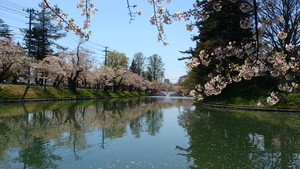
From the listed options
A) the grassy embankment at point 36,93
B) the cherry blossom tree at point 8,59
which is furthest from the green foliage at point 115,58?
the cherry blossom tree at point 8,59

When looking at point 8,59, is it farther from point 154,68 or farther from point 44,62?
point 154,68

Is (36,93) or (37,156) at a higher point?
(36,93)

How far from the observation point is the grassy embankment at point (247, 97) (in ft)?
71.8

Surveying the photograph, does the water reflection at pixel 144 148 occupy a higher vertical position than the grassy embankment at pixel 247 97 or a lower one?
lower

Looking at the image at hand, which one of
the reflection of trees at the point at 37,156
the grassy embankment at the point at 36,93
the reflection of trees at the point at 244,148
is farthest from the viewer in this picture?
the grassy embankment at the point at 36,93

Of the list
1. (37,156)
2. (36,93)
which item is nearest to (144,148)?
(37,156)

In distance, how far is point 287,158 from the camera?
7176 mm

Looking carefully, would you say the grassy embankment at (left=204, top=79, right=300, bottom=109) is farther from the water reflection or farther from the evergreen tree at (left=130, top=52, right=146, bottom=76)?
the evergreen tree at (left=130, top=52, right=146, bottom=76)

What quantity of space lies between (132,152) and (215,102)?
74.8 feet

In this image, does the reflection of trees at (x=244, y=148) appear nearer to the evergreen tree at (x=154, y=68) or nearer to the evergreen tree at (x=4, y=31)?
the evergreen tree at (x=4, y=31)

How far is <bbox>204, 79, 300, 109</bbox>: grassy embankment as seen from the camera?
71.8 ft

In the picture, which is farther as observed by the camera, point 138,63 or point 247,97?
point 138,63

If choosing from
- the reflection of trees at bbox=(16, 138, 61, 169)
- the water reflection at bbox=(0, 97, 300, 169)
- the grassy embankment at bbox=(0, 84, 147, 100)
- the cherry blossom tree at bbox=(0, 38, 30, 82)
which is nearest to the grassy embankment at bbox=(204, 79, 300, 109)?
the water reflection at bbox=(0, 97, 300, 169)

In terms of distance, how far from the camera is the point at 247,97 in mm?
26484
